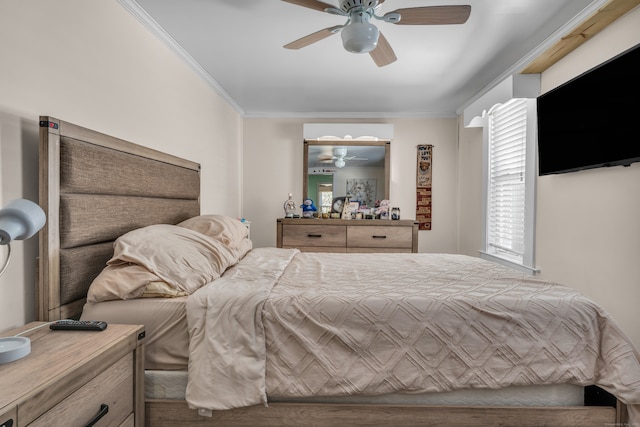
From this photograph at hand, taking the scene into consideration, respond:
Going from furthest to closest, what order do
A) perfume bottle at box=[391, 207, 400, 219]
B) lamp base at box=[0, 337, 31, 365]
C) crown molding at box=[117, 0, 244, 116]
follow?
perfume bottle at box=[391, 207, 400, 219] → crown molding at box=[117, 0, 244, 116] → lamp base at box=[0, 337, 31, 365]

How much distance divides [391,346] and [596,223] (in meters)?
1.81

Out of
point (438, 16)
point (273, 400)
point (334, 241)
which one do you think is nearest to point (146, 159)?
point (273, 400)

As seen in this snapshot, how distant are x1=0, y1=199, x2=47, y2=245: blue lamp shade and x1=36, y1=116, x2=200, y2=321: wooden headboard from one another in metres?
0.49

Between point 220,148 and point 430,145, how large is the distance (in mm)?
2701

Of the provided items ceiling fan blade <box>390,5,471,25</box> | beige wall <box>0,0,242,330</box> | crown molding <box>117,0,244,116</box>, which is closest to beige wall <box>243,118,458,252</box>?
crown molding <box>117,0,244,116</box>

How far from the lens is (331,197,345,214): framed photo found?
15.3 feet

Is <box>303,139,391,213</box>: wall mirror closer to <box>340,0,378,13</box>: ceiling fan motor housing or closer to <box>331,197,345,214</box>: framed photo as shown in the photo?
<box>331,197,345,214</box>: framed photo

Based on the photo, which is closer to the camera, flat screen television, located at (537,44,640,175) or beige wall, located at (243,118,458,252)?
flat screen television, located at (537,44,640,175)

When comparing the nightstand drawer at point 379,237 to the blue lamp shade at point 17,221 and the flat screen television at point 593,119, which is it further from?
the blue lamp shade at point 17,221

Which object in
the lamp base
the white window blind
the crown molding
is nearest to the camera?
the lamp base

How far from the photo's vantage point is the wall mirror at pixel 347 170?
4.67m

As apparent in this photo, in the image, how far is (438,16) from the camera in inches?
76.0

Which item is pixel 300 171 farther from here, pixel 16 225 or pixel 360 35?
pixel 16 225

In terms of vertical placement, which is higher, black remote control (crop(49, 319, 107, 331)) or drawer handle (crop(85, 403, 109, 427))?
black remote control (crop(49, 319, 107, 331))
